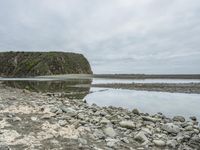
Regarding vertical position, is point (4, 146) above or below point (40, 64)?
below

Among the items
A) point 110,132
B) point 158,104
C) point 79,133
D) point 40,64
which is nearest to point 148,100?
point 158,104

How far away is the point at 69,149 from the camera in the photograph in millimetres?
10258

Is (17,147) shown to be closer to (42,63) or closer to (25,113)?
(25,113)

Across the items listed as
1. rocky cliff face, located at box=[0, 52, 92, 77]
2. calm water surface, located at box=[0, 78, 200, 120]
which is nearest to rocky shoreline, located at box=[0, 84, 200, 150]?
calm water surface, located at box=[0, 78, 200, 120]

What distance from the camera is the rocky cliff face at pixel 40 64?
17712 centimetres

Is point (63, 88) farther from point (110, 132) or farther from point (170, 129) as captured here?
point (110, 132)

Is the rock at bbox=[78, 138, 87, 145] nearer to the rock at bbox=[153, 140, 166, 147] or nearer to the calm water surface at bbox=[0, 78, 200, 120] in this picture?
the rock at bbox=[153, 140, 166, 147]

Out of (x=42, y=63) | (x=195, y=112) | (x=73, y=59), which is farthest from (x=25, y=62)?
(x=195, y=112)

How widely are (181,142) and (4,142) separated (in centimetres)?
680

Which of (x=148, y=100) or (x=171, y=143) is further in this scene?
(x=148, y=100)

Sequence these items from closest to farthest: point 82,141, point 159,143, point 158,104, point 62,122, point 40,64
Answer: point 82,141, point 159,143, point 62,122, point 158,104, point 40,64

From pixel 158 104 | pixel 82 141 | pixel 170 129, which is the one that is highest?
pixel 82 141

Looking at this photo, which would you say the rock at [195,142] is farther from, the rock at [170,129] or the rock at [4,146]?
the rock at [4,146]

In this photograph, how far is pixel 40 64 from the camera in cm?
17962
